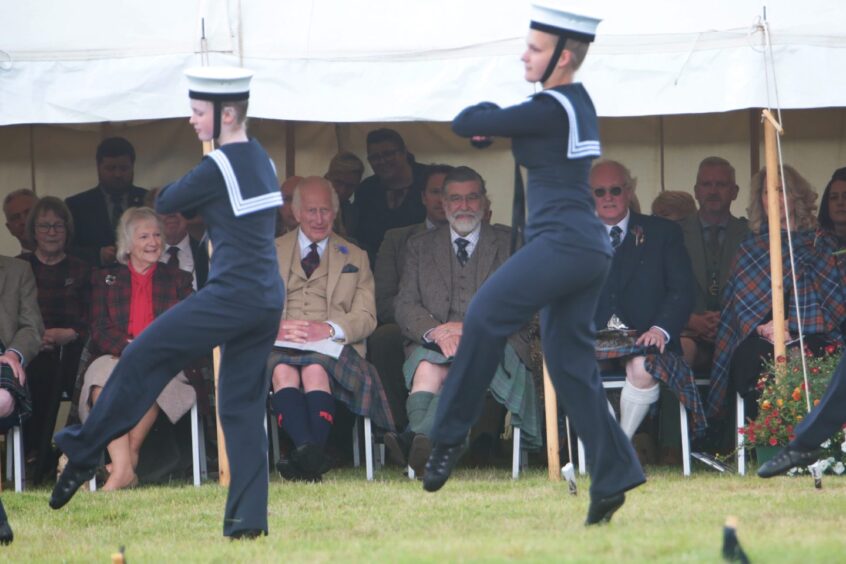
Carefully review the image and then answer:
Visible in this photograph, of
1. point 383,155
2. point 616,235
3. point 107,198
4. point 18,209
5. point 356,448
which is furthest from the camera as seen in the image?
point 383,155

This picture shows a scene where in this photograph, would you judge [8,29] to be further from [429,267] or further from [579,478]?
[579,478]

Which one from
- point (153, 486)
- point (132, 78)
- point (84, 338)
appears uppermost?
point (132, 78)

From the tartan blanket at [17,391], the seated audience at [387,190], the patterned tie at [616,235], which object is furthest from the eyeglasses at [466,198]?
the tartan blanket at [17,391]

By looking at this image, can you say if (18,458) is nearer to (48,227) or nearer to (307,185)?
(48,227)

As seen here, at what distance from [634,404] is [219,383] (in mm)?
3114

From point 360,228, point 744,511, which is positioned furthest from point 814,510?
point 360,228

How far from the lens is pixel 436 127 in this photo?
1120 cm

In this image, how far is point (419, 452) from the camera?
8.53 m

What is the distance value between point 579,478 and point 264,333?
278cm

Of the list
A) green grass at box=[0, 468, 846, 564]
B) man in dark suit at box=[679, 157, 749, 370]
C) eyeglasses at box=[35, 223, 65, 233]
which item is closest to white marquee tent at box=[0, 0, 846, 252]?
eyeglasses at box=[35, 223, 65, 233]

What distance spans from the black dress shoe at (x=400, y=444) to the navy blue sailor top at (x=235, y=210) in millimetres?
2564

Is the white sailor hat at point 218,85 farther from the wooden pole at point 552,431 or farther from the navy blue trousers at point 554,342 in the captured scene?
the wooden pole at point 552,431

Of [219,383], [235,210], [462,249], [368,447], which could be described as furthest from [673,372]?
[235,210]

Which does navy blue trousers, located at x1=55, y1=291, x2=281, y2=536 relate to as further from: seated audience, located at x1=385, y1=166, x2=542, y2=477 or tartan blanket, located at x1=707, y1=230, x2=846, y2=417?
tartan blanket, located at x1=707, y1=230, x2=846, y2=417
